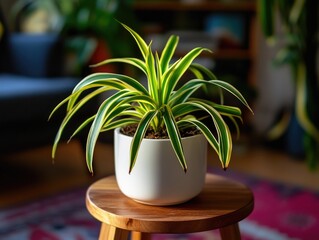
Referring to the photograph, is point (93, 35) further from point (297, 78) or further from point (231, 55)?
point (297, 78)

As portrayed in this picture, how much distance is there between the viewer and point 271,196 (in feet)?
6.14

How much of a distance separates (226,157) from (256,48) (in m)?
2.05

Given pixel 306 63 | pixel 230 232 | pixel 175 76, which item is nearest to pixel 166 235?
pixel 230 232

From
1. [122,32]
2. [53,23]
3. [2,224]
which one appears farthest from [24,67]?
[2,224]

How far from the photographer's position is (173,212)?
2.82 feet

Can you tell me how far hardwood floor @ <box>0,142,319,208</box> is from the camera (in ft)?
6.40

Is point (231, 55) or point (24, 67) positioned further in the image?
point (231, 55)

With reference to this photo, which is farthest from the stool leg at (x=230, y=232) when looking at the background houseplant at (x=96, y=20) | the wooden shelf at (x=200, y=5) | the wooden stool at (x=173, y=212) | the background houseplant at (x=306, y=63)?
the wooden shelf at (x=200, y=5)

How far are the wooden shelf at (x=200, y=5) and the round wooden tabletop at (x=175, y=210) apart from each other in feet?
6.39

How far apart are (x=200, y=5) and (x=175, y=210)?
6.82ft

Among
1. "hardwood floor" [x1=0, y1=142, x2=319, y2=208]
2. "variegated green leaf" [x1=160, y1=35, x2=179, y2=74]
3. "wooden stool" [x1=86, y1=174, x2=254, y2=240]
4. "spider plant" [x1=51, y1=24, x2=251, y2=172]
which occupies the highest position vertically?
"variegated green leaf" [x1=160, y1=35, x2=179, y2=74]

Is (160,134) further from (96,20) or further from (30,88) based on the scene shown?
(96,20)

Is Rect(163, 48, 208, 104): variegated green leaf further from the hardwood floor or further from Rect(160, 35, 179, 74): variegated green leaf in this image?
the hardwood floor

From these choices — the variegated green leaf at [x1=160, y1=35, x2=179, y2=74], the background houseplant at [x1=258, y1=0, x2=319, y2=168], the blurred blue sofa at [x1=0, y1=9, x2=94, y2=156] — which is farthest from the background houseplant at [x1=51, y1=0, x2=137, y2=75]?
the variegated green leaf at [x1=160, y1=35, x2=179, y2=74]
